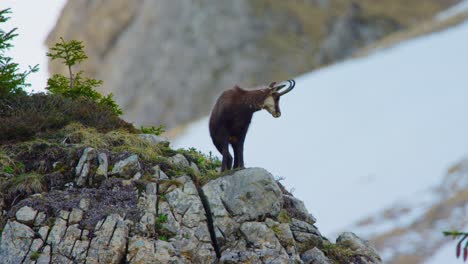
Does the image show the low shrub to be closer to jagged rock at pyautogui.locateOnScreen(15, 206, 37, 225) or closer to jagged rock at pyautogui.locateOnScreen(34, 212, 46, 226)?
jagged rock at pyautogui.locateOnScreen(15, 206, 37, 225)

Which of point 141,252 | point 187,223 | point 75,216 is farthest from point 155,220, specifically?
point 75,216

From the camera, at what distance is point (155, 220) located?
16031 mm

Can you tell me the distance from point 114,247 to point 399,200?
3572cm

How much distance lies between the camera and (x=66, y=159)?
56.9ft

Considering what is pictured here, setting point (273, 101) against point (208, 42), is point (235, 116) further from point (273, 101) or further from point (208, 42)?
point (208, 42)

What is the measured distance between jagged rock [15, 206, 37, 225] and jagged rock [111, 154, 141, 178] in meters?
1.90

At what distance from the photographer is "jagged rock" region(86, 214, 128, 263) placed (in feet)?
49.7

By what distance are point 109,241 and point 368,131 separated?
50.6m

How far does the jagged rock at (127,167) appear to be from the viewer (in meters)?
17.1

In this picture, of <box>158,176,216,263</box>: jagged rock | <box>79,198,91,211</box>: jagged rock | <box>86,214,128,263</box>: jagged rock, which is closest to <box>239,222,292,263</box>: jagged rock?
<box>158,176,216,263</box>: jagged rock

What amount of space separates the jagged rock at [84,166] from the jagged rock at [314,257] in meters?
4.31

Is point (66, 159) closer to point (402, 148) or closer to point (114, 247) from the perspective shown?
point (114, 247)

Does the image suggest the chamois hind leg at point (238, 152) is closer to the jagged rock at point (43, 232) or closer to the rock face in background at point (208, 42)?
the jagged rock at point (43, 232)

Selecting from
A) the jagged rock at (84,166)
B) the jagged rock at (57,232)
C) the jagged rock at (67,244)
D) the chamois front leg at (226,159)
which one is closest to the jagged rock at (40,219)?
the jagged rock at (57,232)
